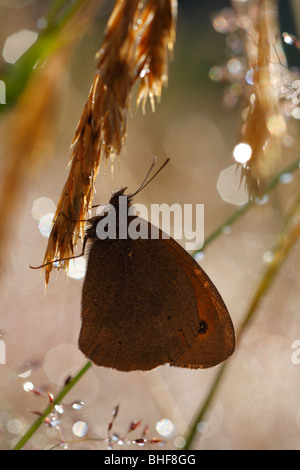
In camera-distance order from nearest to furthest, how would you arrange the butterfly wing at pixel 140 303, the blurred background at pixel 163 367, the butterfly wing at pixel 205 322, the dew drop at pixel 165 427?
1. the butterfly wing at pixel 205 322
2. the butterfly wing at pixel 140 303
3. the blurred background at pixel 163 367
4. the dew drop at pixel 165 427

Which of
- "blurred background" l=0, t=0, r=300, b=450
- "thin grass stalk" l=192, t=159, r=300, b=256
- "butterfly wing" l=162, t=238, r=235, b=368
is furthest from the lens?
"blurred background" l=0, t=0, r=300, b=450

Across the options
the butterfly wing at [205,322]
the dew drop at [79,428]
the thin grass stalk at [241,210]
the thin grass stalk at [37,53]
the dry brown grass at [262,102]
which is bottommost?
the dew drop at [79,428]

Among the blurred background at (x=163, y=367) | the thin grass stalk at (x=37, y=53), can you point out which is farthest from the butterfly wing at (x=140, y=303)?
the thin grass stalk at (x=37, y=53)

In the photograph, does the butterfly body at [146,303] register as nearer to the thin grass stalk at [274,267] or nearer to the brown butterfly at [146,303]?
the brown butterfly at [146,303]

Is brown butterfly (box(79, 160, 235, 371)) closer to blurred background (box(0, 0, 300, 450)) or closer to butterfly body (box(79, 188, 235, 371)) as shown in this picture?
butterfly body (box(79, 188, 235, 371))

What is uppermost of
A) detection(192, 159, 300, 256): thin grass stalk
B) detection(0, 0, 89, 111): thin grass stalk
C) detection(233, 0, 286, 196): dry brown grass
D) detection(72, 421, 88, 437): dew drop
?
detection(0, 0, 89, 111): thin grass stalk

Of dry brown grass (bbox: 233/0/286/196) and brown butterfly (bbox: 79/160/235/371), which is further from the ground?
dry brown grass (bbox: 233/0/286/196)

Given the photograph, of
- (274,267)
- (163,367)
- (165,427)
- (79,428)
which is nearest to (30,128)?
(274,267)

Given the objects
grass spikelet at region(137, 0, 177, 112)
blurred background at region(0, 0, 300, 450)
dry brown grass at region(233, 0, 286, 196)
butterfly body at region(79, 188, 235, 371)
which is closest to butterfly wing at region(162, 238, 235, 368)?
butterfly body at region(79, 188, 235, 371)

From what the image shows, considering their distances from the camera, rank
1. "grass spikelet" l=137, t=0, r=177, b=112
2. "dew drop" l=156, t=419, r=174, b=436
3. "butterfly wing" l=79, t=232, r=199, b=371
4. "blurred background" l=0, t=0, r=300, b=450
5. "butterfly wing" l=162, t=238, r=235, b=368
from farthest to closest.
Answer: "dew drop" l=156, t=419, r=174, b=436 < "blurred background" l=0, t=0, r=300, b=450 < "butterfly wing" l=79, t=232, r=199, b=371 < "butterfly wing" l=162, t=238, r=235, b=368 < "grass spikelet" l=137, t=0, r=177, b=112
